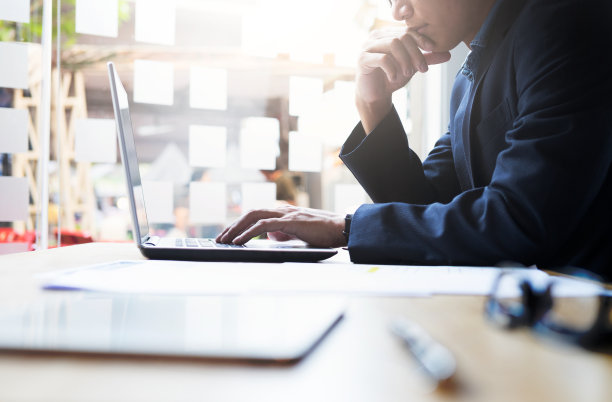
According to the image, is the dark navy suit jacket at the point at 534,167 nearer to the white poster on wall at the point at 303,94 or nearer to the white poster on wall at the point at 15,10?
the white poster on wall at the point at 303,94

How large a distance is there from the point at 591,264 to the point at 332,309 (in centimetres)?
69

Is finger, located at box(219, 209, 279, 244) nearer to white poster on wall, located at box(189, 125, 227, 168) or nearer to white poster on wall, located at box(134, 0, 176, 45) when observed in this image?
white poster on wall, located at box(189, 125, 227, 168)

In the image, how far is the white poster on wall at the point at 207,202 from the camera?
2090 millimetres

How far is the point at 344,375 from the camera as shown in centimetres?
24

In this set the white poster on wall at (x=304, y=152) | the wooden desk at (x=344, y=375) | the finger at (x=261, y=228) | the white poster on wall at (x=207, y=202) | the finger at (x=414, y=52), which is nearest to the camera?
the wooden desk at (x=344, y=375)

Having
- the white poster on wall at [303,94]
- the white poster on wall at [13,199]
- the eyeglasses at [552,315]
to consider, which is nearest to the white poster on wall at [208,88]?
the white poster on wall at [303,94]

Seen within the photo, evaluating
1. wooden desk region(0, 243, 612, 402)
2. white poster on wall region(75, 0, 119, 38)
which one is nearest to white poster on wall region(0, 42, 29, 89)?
white poster on wall region(75, 0, 119, 38)

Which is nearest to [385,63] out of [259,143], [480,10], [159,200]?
[480,10]

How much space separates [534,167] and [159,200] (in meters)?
1.66

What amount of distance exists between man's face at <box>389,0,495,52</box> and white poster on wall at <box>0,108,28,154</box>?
1.50 m

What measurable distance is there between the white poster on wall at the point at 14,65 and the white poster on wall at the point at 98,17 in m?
0.24

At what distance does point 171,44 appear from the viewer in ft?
6.92

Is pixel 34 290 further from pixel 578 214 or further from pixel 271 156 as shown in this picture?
pixel 271 156

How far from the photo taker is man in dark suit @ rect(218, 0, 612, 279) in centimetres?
67
